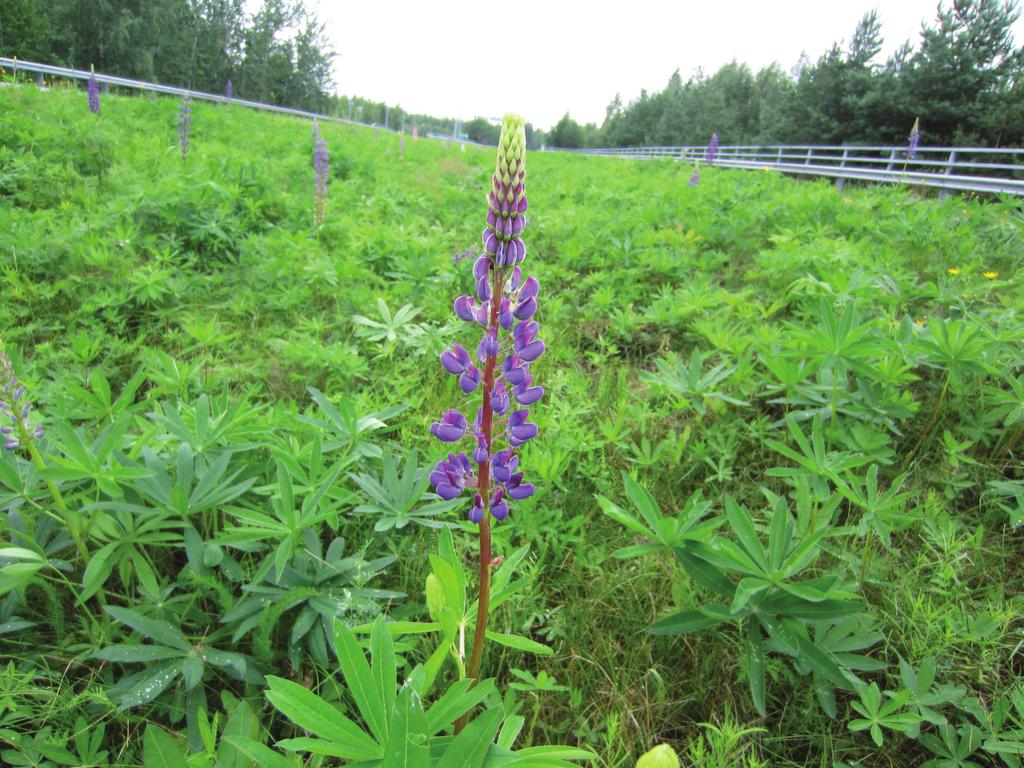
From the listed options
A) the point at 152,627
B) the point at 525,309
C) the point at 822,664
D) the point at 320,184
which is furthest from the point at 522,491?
Answer: the point at 320,184

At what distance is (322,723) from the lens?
3.10 feet

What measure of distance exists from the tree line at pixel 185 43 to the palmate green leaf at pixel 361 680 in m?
23.3

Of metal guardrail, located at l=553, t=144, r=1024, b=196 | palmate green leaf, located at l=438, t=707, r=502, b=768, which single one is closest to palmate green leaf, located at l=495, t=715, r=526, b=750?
palmate green leaf, located at l=438, t=707, r=502, b=768

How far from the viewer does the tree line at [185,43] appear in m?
22.2

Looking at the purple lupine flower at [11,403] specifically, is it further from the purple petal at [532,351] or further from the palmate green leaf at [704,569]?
the palmate green leaf at [704,569]

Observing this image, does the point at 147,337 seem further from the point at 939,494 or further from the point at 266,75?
the point at 266,75

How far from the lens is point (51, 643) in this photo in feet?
5.02

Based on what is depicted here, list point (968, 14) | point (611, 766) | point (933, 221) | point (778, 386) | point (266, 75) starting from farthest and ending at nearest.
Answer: point (266, 75) < point (968, 14) < point (933, 221) < point (778, 386) < point (611, 766)

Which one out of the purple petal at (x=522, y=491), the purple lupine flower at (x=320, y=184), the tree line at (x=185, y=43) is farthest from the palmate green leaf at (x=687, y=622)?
the tree line at (x=185, y=43)

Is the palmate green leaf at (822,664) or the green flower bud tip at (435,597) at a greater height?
the green flower bud tip at (435,597)

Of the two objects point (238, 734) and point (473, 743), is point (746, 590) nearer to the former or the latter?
point (473, 743)

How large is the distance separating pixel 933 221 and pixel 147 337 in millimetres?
5260

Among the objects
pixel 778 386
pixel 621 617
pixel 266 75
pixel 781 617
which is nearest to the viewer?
pixel 781 617

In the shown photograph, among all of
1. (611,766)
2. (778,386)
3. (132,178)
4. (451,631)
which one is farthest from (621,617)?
(132,178)
